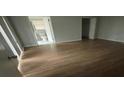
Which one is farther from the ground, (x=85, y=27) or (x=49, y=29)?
(x=49, y=29)

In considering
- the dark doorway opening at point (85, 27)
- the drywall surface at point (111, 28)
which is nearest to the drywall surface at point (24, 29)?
the dark doorway opening at point (85, 27)

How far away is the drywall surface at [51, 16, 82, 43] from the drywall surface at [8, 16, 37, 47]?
1007 millimetres

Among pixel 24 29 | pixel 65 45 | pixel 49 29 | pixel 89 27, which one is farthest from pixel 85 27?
pixel 24 29

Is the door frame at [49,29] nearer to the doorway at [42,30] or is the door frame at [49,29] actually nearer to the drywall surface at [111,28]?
the doorway at [42,30]

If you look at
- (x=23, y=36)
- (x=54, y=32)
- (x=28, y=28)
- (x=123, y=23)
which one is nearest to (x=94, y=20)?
(x=123, y=23)

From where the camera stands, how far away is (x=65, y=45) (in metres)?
3.64

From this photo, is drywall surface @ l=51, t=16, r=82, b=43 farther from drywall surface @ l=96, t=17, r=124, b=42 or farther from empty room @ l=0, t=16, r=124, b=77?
drywall surface @ l=96, t=17, r=124, b=42

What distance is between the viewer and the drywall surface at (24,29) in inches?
126

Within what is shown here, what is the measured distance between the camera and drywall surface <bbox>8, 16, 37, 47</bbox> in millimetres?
3202

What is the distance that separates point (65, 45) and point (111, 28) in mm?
2343

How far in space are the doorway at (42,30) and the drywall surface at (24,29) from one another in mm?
180

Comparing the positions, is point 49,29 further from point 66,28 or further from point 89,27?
point 89,27
